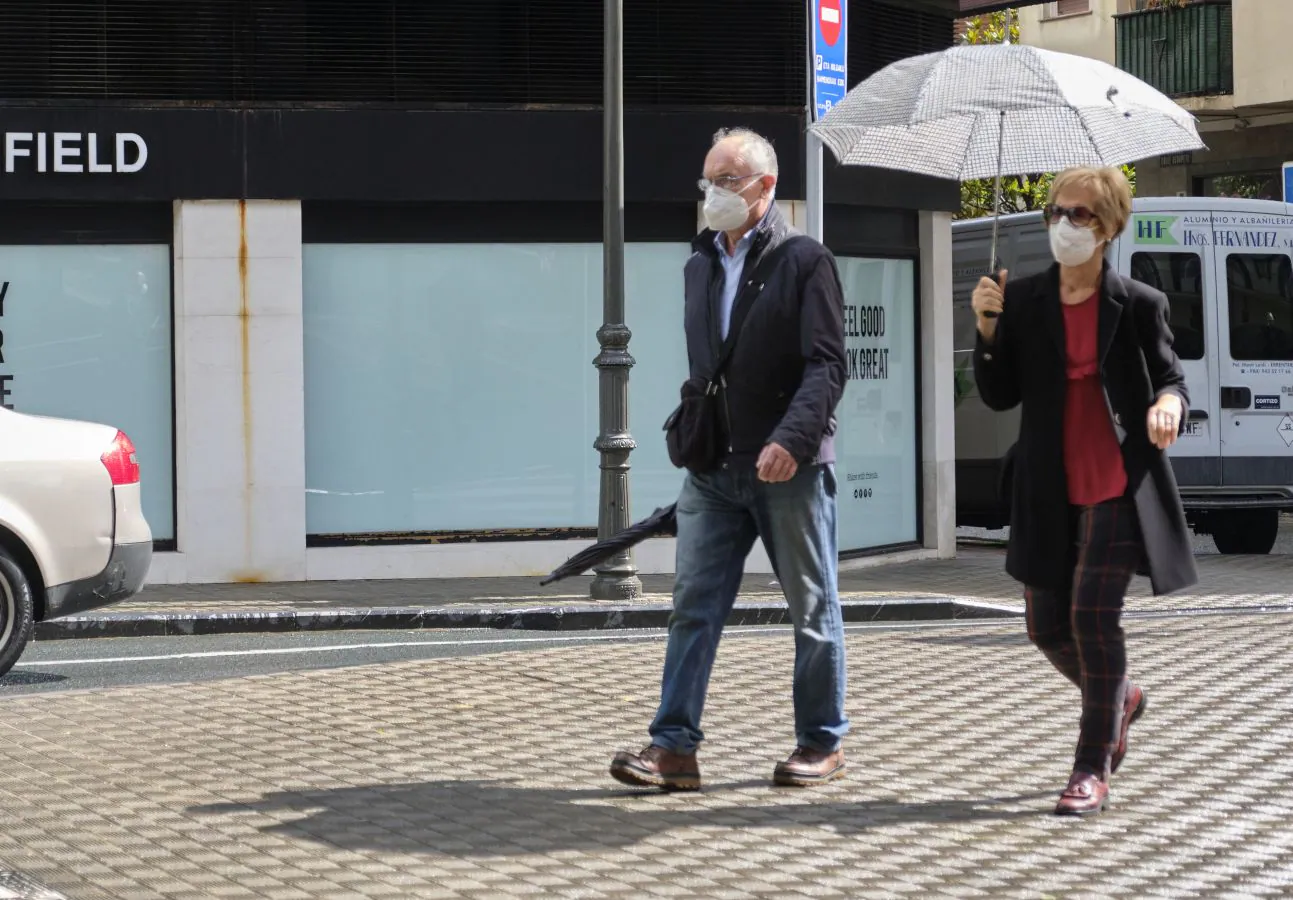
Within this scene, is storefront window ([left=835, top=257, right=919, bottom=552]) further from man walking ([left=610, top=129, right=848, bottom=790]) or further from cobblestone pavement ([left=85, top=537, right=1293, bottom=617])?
man walking ([left=610, top=129, right=848, bottom=790])

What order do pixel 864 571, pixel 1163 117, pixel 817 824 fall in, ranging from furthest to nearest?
pixel 864 571 < pixel 1163 117 < pixel 817 824

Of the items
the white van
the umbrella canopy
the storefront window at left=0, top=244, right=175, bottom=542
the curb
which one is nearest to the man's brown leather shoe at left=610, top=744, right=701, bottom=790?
the umbrella canopy

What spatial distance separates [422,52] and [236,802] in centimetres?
945

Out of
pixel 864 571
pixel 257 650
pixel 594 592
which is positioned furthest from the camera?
pixel 864 571

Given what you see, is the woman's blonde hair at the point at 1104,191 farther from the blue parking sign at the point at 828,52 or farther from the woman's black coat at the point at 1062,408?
the blue parking sign at the point at 828,52

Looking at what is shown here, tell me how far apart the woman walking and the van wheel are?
11.6m

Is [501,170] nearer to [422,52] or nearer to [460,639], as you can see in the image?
[422,52]

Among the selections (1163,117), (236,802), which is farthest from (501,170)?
(236,802)

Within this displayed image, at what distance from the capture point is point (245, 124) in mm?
14680

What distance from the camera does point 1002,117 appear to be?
7.89 meters

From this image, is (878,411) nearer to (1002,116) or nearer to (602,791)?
(1002,116)

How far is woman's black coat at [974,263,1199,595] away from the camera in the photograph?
6031mm

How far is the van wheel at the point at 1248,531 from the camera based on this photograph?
1733 cm

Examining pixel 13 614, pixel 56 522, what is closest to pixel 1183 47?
pixel 56 522
